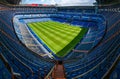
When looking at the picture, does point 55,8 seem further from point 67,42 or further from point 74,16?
point 67,42

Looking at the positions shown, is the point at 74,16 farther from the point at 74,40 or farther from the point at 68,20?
the point at 74,40

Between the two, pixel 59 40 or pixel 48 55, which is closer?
pixel 48 55

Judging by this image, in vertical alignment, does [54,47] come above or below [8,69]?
below

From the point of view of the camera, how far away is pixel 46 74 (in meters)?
20.0

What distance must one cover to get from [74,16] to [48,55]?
4216 cm

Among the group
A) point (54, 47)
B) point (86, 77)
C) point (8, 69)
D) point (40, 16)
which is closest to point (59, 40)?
point (54, 47)

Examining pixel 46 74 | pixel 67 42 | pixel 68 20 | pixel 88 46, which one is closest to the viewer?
pixel 46 74

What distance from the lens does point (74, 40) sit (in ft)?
134

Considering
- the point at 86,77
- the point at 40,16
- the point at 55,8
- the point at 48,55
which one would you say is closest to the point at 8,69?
the point at 86,77

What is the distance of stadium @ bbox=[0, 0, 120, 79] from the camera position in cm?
1580

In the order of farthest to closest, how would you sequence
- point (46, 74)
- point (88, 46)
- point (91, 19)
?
point (91, 19) < point (88, 46) < point (46, 74)

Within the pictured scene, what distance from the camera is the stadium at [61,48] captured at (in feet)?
51.9

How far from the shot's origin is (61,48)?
35.3m

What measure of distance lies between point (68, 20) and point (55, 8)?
21993 mm
